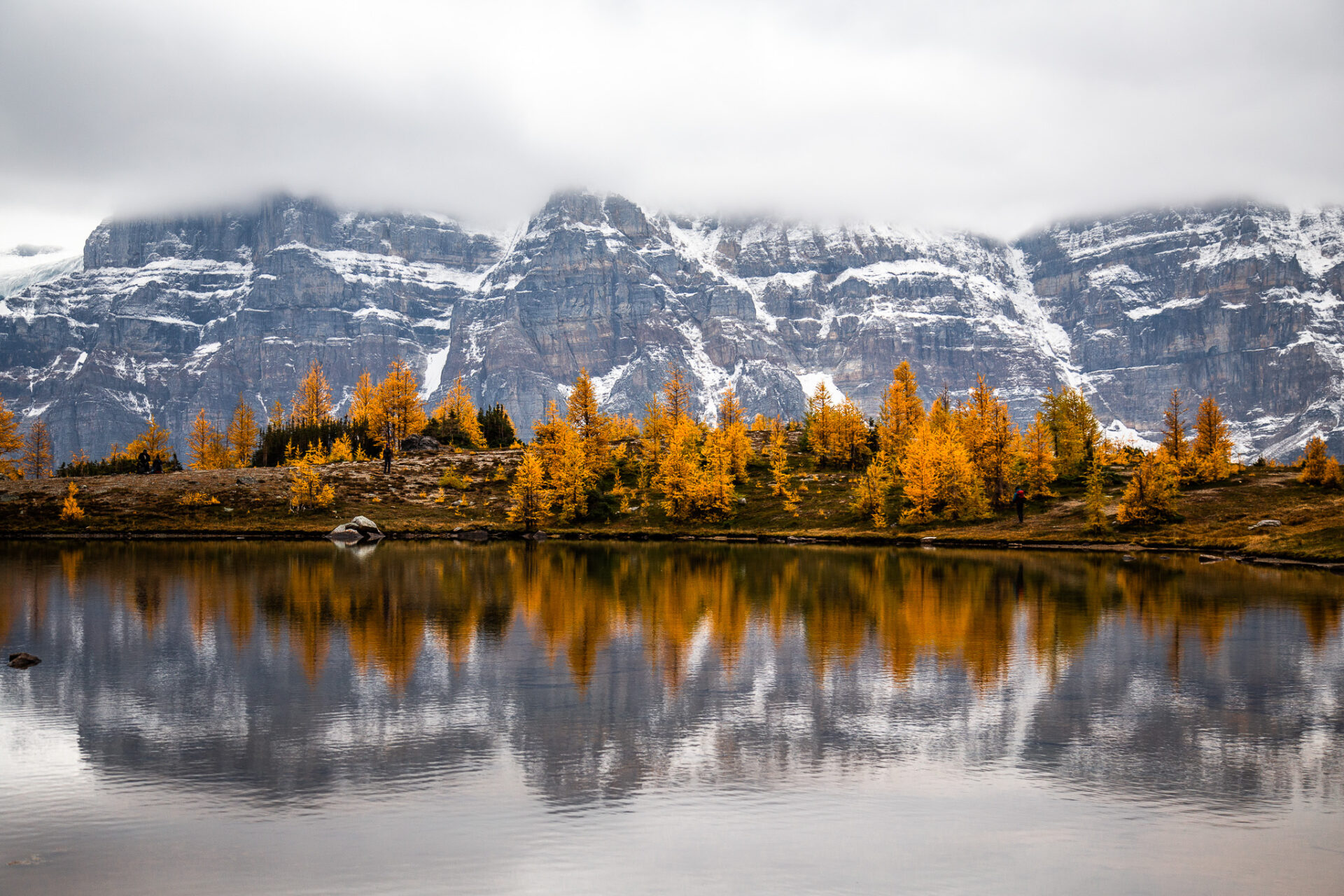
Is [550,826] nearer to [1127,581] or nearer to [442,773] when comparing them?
[442,773]

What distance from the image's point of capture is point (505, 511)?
310 ft

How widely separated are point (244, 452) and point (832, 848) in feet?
438

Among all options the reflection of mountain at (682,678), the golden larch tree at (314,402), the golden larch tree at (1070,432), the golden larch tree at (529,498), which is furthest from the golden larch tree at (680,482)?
the golden larch tree at (314,402)

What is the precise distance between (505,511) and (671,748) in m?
76.1

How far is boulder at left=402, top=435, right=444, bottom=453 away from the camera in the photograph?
116 m

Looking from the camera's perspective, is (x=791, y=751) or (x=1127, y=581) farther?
(x=1127, y=581)

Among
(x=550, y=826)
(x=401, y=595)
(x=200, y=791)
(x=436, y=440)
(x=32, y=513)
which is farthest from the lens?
(x=436, y=440)

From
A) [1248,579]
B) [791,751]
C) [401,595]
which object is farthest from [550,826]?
[1248,579]

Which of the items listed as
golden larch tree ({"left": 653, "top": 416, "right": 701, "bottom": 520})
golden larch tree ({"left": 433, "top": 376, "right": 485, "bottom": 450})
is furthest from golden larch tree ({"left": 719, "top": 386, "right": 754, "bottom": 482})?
golden larch tree ({"left": 433, "top": 376, "right": 485, "bottom": 450})

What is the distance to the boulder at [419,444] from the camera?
382 feet

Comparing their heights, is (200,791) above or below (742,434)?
below

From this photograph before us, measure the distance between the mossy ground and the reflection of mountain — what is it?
25576 millimetres

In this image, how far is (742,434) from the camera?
10612 centimetres

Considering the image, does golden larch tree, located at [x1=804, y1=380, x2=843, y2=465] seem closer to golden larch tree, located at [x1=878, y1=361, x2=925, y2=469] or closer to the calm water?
golden larch tree, located at [x1=878, y1=361, x2=925, y2=469]
